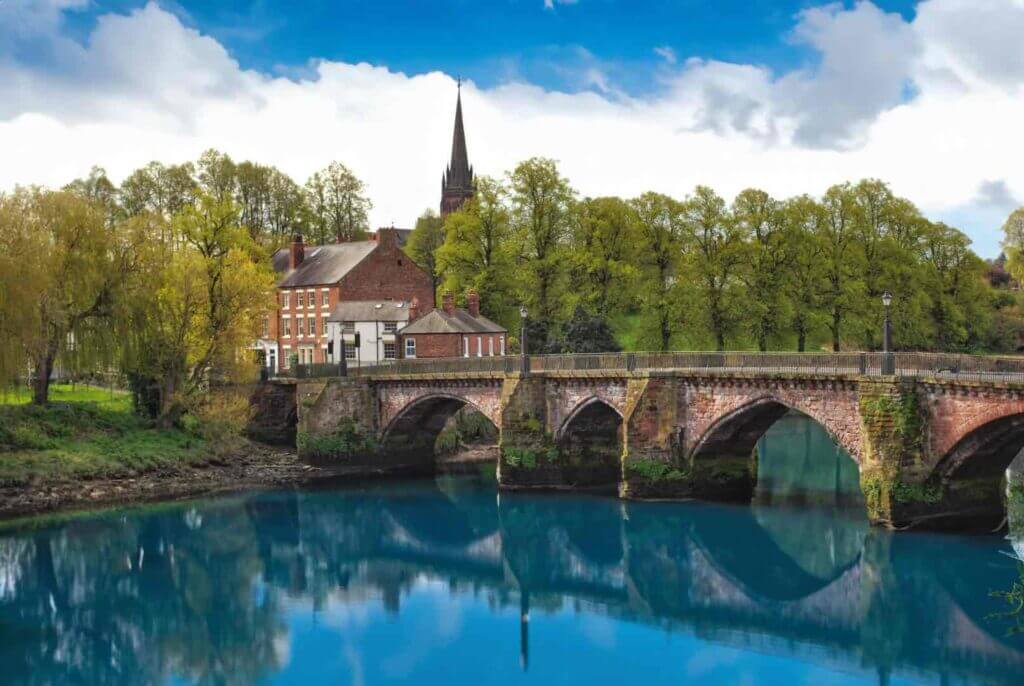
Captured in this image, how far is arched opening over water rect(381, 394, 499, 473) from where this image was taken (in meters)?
49.8

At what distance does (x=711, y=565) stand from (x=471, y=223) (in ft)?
109

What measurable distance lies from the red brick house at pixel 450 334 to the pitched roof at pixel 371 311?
1.00 meters

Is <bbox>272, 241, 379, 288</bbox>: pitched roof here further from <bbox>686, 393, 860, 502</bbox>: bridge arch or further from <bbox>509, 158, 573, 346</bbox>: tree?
<bbox>686, 393, 860, 502</bbox>: bridge arch

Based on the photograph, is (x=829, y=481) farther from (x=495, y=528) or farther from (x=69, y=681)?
(x=69, y=681)

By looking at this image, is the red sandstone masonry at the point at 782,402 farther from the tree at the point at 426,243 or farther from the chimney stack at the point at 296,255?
the tree at the point at 426,243

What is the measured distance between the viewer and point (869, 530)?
3222 centimetres

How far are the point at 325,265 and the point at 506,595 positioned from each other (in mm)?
38411

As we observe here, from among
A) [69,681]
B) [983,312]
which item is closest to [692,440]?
[69,681]

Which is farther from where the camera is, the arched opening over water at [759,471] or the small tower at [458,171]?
the small tower at [458,171]

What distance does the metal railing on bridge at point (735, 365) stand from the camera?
2978 centimetres

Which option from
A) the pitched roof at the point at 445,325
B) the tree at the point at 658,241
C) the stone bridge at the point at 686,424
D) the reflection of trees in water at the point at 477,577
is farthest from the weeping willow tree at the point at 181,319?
the tree at the point at 658,241

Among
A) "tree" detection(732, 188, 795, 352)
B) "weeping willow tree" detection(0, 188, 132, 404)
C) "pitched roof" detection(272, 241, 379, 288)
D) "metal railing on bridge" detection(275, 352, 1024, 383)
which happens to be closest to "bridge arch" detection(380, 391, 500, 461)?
"metal railing on bridge" detection(275, 352, 1024, 383)

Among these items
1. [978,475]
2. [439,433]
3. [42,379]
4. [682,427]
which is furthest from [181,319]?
[978,475]

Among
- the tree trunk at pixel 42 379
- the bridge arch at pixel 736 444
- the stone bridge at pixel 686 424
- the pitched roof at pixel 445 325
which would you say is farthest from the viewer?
the pitched roof at pixel 445 325
